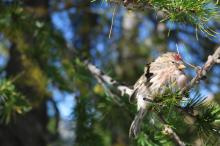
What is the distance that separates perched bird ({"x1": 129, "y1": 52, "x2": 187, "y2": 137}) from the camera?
2082 millimetres

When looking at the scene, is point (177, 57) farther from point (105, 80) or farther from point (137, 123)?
point (105, 80)

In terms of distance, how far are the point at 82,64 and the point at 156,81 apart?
4.10ft

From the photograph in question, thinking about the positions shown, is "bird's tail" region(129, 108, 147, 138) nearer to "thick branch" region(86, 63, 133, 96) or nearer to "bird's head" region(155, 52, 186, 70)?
"bird's head" region(155, 52, 186, 70)

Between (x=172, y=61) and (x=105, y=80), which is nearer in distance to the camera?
(x=172, y=61)

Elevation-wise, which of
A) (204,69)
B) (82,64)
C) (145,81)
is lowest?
(82,64)

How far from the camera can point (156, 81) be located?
7.02 feet

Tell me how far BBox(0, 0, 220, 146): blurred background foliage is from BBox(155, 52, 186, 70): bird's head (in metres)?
0.05

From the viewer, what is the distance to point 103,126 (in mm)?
3449

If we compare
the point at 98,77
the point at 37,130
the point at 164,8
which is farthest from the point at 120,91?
the point at 37,130

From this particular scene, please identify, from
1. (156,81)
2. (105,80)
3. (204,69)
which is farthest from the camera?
(105,80)

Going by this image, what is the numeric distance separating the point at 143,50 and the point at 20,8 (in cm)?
255

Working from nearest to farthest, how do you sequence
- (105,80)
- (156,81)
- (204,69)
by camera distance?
(204,69) → (156,81) → (105,80)

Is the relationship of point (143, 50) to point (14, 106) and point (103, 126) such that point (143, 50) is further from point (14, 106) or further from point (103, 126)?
point (14, 106)

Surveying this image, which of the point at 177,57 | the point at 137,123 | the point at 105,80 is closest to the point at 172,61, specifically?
the point at 177,57
